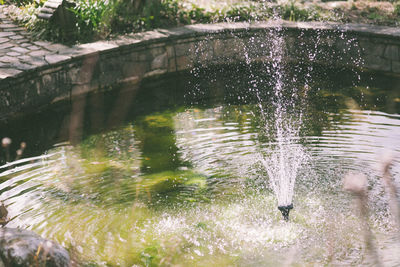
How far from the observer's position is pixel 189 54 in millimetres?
7125

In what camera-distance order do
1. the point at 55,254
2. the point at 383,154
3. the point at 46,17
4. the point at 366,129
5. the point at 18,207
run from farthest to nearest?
the point at 46,17 → the point at 366,129 → the point at 383,154 → the point at 18,207 → the point at 55,254

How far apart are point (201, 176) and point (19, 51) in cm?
341

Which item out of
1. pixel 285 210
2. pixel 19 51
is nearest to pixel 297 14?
pixel 19 51

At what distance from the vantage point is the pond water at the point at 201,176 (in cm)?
339

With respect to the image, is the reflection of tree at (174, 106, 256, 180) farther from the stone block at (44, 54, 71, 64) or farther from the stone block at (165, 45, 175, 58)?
the stone block at (44, 54, 71, 64)

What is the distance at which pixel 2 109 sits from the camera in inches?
210

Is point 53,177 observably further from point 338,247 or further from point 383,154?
point 383,154

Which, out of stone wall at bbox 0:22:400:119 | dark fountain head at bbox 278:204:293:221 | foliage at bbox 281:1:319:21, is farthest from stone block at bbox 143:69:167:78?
dark fountain head at bbox 278:204:293:221

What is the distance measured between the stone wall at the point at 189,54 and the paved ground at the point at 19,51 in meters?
0.08

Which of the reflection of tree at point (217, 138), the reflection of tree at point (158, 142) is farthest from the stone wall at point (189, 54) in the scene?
the reflection of tree at point (217, 138)

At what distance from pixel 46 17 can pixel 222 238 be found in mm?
4559

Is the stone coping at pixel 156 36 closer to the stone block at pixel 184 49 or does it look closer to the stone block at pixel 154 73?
the stone block at pixel 184 49

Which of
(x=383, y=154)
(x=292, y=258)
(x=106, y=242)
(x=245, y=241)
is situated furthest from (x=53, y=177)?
(x=383, y=154)

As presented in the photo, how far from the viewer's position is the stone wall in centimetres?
575
